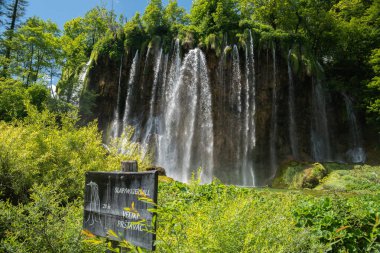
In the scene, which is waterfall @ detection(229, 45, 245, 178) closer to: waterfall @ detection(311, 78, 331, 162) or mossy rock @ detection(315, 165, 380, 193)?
waterfall @ detection(311, 78, 331, 162)

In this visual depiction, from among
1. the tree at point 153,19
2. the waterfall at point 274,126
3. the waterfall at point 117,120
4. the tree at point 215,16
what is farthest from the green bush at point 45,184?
the tree at point 153,19

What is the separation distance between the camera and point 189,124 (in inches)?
928

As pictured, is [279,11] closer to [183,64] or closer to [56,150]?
[183,64]

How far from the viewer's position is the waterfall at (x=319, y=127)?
25.7m

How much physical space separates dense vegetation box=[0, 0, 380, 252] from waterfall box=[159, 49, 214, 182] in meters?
2.25

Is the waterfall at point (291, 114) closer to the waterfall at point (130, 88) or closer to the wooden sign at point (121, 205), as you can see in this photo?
the waterfall at point (130, 88)

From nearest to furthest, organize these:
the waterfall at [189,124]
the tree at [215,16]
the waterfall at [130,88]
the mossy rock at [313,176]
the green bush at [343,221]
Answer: the green bush at [343,221] < the mossy rock at [313,176] < the waterfall at [189,124] < the tree at [215,16] < the waterfall at [130,88]

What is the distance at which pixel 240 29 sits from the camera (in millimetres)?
25547

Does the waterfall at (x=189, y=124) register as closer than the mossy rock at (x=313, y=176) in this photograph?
No

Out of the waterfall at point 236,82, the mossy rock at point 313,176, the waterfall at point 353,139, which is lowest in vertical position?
the mossy rock at point 313,176

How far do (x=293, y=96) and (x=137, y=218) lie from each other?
2371 cm

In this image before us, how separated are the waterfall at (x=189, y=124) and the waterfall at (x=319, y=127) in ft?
26.3

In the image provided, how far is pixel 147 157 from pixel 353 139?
69.2 ft

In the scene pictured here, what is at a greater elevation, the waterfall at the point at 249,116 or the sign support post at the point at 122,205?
the waterfall at the point at 249,116
